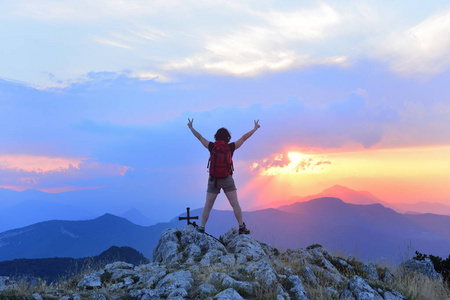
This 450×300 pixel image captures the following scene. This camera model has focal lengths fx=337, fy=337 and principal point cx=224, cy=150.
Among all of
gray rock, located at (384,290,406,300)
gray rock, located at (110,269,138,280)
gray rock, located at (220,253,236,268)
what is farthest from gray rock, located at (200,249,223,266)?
gray rock, located at (384,290,406,300)

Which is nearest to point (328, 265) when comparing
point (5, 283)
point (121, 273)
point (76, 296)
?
point (121, 273)

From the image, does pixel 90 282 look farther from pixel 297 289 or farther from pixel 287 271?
pixel 297 289

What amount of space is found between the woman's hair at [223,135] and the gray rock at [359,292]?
768cm

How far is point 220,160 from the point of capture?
A: 1412cm

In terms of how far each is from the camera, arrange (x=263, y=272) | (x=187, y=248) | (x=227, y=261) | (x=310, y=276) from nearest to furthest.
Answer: (x=263, y=272), (x=310, y=276), (x=227, y=261), (x=187, y=248)

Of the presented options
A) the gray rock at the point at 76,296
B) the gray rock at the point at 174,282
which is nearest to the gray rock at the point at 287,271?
the gray rock at the point at 174,282

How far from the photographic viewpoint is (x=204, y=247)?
13.4 meters

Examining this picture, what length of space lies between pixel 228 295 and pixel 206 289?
2.47ft

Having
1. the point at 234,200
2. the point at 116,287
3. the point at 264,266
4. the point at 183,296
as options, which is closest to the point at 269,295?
the point at 264,266

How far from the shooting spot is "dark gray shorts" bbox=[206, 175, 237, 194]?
14.4 meters

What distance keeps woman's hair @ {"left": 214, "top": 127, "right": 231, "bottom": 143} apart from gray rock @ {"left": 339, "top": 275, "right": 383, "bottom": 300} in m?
7.68

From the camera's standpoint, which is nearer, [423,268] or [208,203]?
[208,203]

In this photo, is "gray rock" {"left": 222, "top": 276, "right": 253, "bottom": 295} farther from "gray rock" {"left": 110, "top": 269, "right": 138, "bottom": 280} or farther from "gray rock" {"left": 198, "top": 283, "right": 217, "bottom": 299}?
"gray rock" {"left": 110, "top": 269, "right": 138, "bottom": 280}

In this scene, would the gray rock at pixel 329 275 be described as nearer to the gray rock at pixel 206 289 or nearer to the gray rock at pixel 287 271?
the gray rock at pixel 287 271
